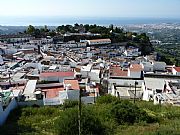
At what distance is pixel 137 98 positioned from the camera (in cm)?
2405

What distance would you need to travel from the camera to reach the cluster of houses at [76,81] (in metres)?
20.1

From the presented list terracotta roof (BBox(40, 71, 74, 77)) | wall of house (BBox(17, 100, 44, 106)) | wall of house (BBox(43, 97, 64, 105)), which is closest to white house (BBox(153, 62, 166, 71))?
terracotta roof (BBox(40, 71, 74, 77))

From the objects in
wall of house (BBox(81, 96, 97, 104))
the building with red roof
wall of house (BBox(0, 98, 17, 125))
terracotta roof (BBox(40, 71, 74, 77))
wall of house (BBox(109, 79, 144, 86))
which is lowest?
wall of house (BBox(109, 79, 144, 86))

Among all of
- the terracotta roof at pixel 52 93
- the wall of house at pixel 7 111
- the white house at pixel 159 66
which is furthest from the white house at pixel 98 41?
the wall of house at pixel 7 111

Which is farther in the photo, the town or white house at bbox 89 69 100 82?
white house at bbox 89 69 100 82

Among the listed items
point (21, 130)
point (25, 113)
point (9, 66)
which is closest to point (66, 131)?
point (21, 130)

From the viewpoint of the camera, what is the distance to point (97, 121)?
12.9 metres

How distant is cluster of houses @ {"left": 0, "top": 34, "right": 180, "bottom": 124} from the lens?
20117 mm

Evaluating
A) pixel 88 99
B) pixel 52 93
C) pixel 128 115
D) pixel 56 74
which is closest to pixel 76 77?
pixel 56 74

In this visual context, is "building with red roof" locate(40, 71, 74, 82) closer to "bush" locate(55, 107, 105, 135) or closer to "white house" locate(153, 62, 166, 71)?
"white house" locate(153, 62, 166, 71)

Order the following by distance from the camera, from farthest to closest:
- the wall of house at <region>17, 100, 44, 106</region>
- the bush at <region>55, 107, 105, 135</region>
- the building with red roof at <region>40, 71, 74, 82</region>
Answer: the building with red roof at <region>40, 71, 74, 82</region>
the wall of house at <region>17, 100, 44, 106</region>
the bush at <region>55, 107, 105, 135</region>

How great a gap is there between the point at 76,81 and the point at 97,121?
35.0ft

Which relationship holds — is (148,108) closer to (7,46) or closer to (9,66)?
(9,66)

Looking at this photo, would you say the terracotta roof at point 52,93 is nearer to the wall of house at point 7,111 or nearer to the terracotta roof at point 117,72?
the wall of house at point 7,111
